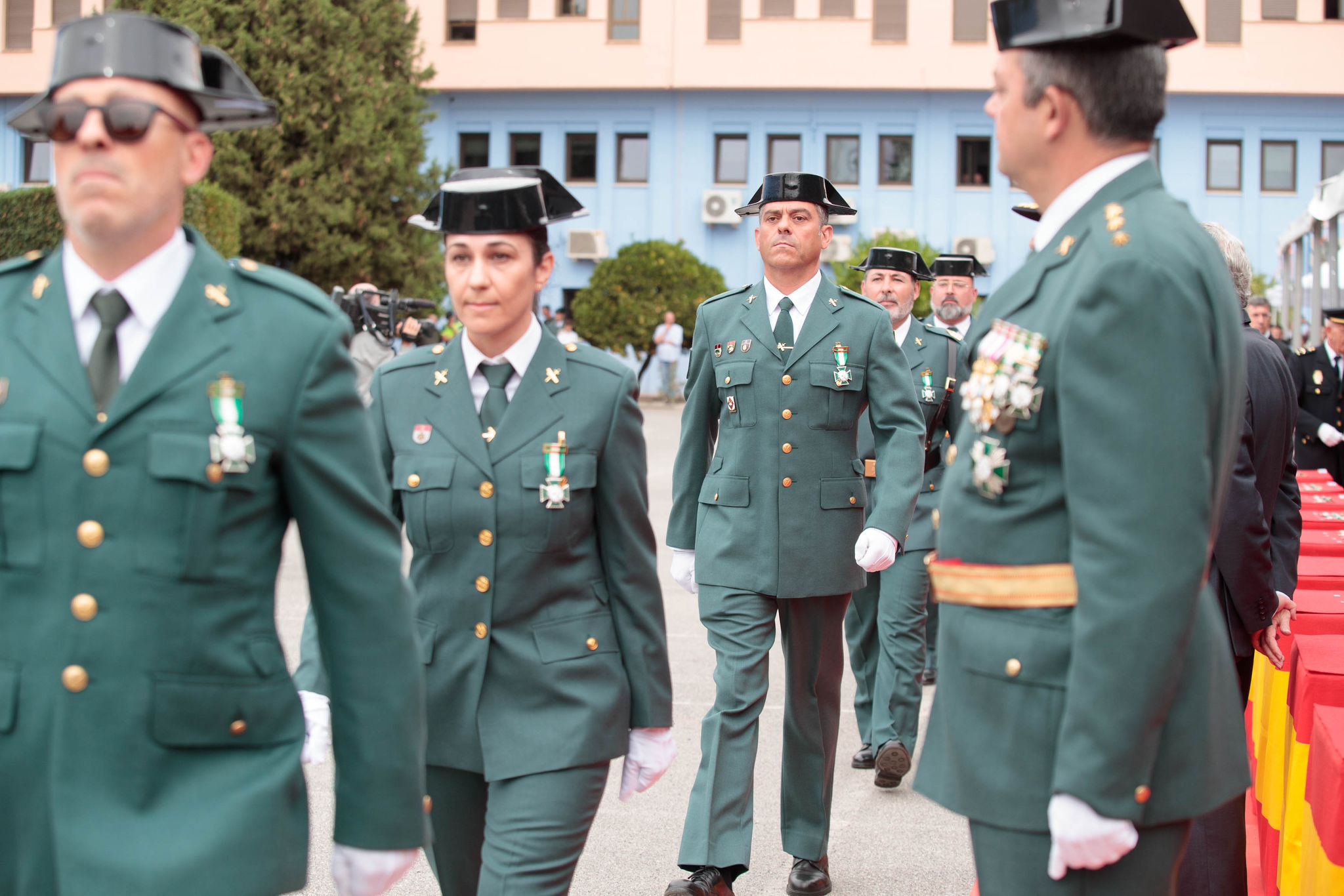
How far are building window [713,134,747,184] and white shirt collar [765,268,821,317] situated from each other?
36.9 meters

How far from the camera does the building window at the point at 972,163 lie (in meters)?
41.6

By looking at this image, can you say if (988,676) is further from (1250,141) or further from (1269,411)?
(1250,141)

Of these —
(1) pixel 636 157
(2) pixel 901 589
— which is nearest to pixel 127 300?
(2) pixel 901 589

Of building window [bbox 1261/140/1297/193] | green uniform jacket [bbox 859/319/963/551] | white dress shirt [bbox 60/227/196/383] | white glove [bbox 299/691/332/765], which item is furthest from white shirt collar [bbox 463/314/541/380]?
building window [bbox 1261/140/1297/193]

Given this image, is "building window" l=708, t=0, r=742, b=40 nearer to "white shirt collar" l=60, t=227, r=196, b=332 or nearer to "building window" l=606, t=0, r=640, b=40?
"building window" l=606, t=0, r=640, b=40

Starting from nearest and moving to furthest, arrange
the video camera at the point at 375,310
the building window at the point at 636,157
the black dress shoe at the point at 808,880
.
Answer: the black dress shoe at the point at 808,880, the video camera at the point at 375,310, the building window at the point at 636,157

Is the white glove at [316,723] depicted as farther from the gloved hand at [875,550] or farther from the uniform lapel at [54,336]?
the gloved hand at [875,550]

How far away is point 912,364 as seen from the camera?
8203 mm

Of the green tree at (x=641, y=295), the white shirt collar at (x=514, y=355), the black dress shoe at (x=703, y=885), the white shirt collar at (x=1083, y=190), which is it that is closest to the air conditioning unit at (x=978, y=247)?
the green tree at (x=641, y=295)

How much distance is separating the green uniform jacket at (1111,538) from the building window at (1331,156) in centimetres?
4185

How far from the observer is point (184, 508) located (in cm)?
237

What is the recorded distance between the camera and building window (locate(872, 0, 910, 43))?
133ft

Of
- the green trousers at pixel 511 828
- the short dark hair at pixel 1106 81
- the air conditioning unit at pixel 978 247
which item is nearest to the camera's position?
the short dark hair at pixel 1106 81

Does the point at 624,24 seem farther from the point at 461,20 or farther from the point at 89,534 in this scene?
the point at 89,534
